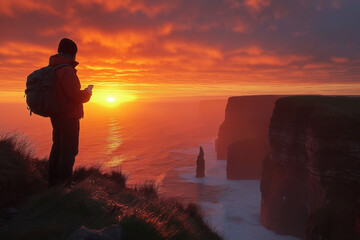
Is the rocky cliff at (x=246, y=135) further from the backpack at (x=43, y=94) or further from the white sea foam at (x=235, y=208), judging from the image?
the backpack at (x=43, y=94)

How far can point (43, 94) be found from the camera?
447 centimetres

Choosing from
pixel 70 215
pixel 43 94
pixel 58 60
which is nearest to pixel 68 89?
pixel 43 94

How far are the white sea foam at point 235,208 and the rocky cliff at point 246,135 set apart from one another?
10.7 ft

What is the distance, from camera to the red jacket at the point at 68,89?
458 centimetres

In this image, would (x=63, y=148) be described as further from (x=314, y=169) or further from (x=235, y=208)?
(x=235, y=208)

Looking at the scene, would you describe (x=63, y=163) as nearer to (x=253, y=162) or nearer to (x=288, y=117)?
(x=288, y=117)

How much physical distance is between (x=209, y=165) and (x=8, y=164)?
220 feet

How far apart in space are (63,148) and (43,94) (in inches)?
42.1


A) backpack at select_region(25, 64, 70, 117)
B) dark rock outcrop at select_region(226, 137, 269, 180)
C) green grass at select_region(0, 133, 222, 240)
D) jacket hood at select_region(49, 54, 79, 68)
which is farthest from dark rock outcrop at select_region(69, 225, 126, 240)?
dark rock outcrop at select_region(226, 137, 269, 180)

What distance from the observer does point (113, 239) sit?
2.54m

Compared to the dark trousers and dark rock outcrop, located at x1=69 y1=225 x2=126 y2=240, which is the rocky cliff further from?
dark rock outcrop, located at x1=69 y1=225 x2=126 y2=240

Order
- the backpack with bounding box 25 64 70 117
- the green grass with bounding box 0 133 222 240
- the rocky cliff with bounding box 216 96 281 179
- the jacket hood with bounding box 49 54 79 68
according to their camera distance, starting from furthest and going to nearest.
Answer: the rocky cliff with bounding box 216 96 281 179 → the jacket hood with bounding box 49 54 79 68 → the backpack with bounding box 25 64 70 117 → the green grass with bounding box 0 133 222 240

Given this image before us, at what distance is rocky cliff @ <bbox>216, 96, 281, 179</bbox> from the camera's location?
53812mm

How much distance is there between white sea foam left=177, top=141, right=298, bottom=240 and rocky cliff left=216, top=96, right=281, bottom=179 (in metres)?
3.27
